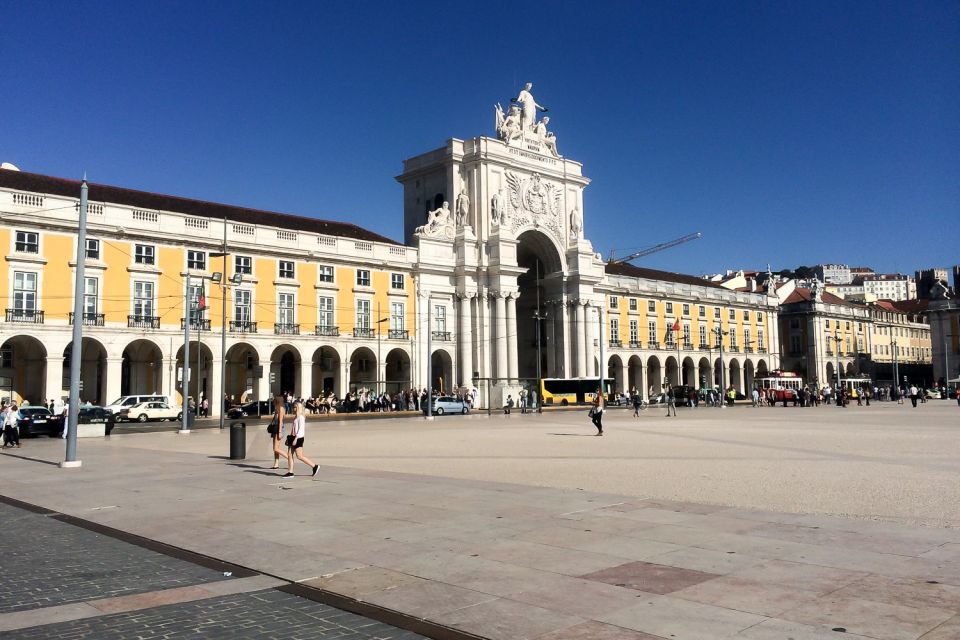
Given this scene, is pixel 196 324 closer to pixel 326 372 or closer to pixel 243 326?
pixel 243 326

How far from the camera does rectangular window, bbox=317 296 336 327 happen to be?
187 ft

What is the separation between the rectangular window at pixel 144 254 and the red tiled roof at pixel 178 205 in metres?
2.60

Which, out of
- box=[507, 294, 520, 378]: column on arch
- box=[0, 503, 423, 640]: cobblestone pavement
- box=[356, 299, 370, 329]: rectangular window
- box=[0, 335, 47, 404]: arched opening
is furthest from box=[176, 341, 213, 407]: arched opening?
box=[0, 503, 423, 640]: cobblestone pavement

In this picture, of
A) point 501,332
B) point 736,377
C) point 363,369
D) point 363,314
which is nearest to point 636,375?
point 736,377

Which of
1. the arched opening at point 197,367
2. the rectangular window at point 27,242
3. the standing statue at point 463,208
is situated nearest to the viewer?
the rectangular window at point 27,242

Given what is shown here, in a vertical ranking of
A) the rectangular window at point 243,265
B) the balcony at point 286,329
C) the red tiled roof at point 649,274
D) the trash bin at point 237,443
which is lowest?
the trash bin at point 237,443

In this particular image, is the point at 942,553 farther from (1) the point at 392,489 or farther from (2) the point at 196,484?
(2) the point at 196,484

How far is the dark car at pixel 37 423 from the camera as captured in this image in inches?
1302

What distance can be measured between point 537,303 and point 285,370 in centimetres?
2660

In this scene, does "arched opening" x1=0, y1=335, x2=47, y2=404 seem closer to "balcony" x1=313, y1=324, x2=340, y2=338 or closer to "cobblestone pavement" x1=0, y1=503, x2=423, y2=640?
"balcony" x1=313, y1=324, x2=340, y2=338

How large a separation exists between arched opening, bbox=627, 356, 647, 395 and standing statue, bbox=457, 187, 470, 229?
2567cm

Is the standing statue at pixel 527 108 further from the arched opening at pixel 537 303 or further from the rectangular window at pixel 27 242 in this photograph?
the rectangular window at pixel 27 242

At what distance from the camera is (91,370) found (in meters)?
49.0

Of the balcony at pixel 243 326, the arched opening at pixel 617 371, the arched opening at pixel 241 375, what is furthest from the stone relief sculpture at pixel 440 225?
the arched opening at pixel 617 371
